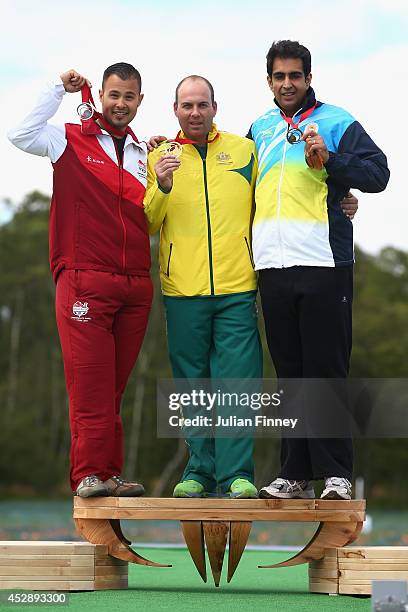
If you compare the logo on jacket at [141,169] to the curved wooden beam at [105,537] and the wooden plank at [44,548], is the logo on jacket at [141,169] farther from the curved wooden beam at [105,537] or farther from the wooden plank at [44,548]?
the wooden plank at [44,548]

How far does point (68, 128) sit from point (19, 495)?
37.6 m

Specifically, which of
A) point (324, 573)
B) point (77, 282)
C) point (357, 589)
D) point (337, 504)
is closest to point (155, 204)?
point (77, 282)

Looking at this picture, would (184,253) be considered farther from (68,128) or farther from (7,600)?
(7,600)

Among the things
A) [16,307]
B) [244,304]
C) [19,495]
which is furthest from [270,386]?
[16,307]

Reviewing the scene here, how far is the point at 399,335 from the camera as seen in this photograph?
152 ft

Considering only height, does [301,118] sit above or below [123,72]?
below

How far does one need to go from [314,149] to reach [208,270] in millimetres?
920

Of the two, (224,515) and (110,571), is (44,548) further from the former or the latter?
(224,515)

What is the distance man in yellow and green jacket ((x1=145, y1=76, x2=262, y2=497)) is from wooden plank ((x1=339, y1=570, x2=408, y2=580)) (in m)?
0.76

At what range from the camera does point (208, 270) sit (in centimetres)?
702

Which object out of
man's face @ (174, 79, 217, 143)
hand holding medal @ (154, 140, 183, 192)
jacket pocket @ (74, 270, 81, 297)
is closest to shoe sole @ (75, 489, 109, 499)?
jacket pocket @ (74, 270, 81, 297)

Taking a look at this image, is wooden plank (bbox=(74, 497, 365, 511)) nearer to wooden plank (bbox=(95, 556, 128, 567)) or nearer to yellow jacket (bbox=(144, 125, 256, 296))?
wooden plank (bbox=(95, 556, 128, 567))

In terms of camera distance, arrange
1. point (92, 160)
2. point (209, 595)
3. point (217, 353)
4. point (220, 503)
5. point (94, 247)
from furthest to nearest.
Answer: point (217, 353) < point (92, 160) < point (94, 247) < point (220, 503) < point (209, 595)

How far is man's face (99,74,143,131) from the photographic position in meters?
7.01
